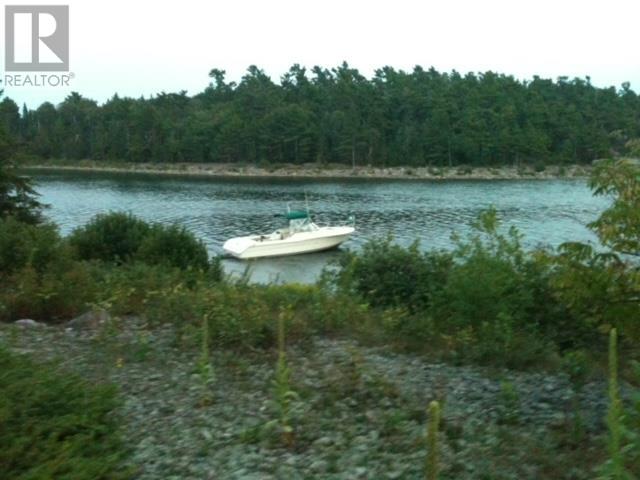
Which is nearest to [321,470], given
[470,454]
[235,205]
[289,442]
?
[289,442]

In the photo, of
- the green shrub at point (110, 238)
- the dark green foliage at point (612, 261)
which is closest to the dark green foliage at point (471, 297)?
the dark green foliage at point (612, 261)

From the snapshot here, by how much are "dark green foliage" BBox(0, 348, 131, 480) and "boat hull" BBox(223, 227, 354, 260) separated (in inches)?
1273

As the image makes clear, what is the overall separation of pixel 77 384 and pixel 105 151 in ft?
422

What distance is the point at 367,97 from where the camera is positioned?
128625mm

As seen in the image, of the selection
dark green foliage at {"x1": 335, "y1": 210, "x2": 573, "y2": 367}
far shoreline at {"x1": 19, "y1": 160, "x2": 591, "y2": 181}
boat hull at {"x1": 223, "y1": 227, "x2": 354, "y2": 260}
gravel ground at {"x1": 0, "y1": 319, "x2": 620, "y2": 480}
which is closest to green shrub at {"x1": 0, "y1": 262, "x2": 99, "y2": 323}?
gravel ground at {"x1": 0, "y1": 319, "x2": 620, "y2": 480}

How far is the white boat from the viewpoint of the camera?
130 ft

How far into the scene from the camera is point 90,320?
386 inches

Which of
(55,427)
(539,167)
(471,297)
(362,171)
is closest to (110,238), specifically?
(471,297)

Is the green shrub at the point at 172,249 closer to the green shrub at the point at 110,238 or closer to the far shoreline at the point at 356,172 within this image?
the green shrub at the point at 110,238

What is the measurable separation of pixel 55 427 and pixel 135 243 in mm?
15788

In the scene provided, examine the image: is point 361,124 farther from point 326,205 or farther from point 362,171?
point 326,205

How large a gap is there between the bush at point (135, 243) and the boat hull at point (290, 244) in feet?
55.5

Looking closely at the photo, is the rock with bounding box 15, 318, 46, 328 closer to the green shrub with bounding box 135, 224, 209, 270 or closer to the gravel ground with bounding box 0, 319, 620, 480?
the gravel ground with bounding box 0, 319, 620, 480

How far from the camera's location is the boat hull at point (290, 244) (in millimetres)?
39250
